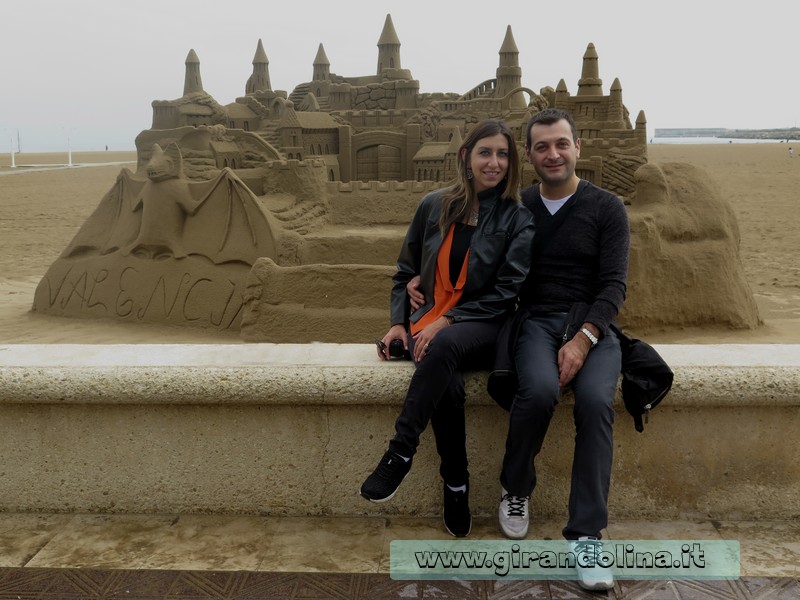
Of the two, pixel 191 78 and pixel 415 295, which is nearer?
pixel 415 295

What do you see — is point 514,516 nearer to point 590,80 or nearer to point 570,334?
point 570,334

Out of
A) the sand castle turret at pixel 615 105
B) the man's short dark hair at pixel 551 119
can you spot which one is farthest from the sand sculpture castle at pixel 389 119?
the man's short dark hair at pixel 551 119

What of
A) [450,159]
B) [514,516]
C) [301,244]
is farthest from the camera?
[450,159]

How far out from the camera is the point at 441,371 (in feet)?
8.91

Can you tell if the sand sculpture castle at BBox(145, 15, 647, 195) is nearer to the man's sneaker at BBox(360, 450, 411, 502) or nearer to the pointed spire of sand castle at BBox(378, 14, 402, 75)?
the pointed spire of sand castle at BBox(378, 14, 402, 75)

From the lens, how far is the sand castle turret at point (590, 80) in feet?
54.5

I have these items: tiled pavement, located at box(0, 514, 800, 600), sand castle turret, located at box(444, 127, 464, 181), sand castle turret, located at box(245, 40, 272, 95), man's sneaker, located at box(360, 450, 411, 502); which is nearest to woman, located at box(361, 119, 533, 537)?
man's sneaker, located at box(360, 450, 411, 502)

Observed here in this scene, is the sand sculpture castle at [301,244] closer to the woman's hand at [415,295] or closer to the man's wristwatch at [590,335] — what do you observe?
the woman's hand at [415,295]

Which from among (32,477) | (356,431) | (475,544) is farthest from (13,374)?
(475,544)

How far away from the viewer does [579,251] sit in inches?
117

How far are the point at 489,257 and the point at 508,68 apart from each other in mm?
23163

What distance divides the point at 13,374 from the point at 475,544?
70.6 inches

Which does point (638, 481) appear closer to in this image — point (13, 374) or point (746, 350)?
point (746, 350)

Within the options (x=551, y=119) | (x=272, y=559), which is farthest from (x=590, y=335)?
(x=272, y=559)
